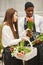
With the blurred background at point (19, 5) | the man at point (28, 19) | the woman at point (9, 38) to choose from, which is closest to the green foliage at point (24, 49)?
the woman at point (9, 38)

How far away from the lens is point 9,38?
2.94m

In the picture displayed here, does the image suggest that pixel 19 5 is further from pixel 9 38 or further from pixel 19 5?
pixel 9 38

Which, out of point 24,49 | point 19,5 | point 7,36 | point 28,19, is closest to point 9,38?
point 7,36

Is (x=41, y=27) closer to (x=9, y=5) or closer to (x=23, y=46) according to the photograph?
(x=23, y=46)

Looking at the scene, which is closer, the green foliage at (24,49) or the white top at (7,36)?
the green foliage at (24,49)

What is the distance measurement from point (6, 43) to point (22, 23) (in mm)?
614

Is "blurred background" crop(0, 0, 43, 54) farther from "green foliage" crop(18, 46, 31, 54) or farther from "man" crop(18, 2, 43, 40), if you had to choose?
"green foliage" crop(18, 46, 31, 54)

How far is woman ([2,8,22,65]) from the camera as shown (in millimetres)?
2895

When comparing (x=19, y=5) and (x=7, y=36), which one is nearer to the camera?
(x=7, y=36)

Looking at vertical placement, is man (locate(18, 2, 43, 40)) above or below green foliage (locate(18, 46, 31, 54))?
above

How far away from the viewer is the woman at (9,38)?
2895 millimetres

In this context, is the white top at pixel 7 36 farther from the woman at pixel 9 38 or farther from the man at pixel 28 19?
the man at pixel 28 19

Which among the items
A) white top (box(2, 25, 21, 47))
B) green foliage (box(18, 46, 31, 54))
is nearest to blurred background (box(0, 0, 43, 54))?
white top (box(2, 25, 21, 47))

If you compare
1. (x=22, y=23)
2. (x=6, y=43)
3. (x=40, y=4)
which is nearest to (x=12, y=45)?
(x=6, y=43)
